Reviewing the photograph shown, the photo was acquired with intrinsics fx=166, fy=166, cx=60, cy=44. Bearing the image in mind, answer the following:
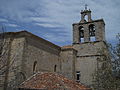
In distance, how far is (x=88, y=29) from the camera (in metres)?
18.8

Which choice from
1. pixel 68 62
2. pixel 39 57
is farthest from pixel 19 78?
pixel 68 62

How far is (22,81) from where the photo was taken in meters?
12.4

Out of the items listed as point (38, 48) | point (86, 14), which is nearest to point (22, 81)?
point (38, 48)

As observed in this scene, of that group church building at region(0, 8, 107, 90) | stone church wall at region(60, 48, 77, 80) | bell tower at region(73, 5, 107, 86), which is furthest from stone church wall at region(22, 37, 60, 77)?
bell tower at region(73, 5, 107, 86)

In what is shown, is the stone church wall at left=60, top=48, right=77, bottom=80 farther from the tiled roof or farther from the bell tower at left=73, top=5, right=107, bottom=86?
the tiled roof

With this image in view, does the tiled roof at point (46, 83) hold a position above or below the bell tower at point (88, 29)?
below

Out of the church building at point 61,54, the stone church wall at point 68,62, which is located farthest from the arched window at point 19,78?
the stone church wall at point 68,62

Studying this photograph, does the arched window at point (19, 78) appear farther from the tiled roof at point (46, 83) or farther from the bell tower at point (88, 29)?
the bell tower at point (88, 29)

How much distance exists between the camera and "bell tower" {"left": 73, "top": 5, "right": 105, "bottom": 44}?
18281mm

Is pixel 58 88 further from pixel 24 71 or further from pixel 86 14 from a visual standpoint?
pixel 86 14

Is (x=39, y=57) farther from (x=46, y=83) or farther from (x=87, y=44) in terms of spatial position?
(x=87, y=44)

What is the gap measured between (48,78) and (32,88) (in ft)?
5.97

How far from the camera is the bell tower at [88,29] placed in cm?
1828

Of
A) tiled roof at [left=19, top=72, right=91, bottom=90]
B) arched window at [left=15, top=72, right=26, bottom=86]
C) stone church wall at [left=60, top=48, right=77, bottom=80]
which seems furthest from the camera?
stone church wall at [left=60, top=48, right=77, bottom=80]
